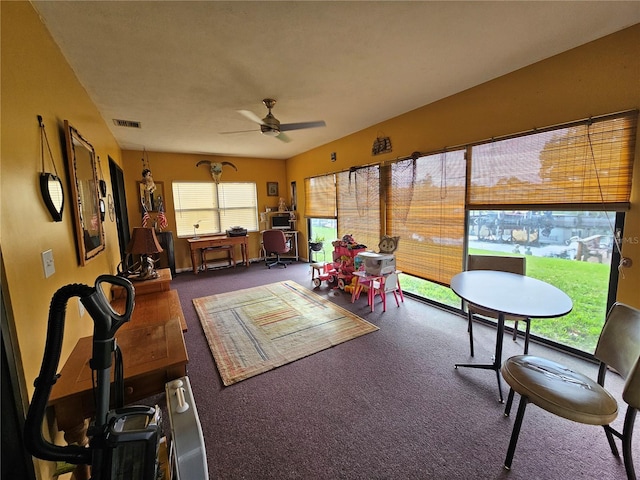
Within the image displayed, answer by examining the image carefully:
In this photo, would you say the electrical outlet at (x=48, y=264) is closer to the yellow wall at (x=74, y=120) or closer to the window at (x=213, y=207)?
the yellow wall at (x=74, y=120)

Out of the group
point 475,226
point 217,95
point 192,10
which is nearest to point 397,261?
point 475,226

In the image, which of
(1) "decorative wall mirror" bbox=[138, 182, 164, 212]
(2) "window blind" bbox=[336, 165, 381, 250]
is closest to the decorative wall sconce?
(2) "window blind" bbox=[336, 165, 381, 250]

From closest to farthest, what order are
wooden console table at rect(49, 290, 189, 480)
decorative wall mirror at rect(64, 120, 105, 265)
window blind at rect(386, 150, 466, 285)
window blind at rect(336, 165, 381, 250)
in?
wooden console table at rect(49, 290, 189, 480), decorative wall mirror at rect(64, 120, 105, 265), window blind at rect(386, 150, 466, 285), window blind at rect(336, 165, 381, 250)

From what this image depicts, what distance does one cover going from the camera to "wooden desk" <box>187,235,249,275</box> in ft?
18.1

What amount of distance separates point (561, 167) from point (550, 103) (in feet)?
1.81

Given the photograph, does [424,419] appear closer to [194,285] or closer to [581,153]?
[581,153]

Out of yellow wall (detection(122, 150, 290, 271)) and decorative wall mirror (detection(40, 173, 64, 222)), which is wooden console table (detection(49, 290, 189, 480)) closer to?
decorative wall mirror (detection(40, 173, 64, 222))

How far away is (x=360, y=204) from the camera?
174 inches

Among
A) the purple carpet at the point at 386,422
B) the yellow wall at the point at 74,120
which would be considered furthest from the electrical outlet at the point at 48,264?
the purple carpet at the point at 386,422

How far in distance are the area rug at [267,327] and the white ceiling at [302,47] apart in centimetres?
252

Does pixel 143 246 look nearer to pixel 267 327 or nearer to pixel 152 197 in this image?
pixel 267 327

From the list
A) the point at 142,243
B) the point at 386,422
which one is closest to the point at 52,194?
the point at 142,243

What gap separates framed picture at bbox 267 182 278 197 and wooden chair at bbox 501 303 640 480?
5.94 m

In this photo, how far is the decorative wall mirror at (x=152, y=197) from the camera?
17.3ft
